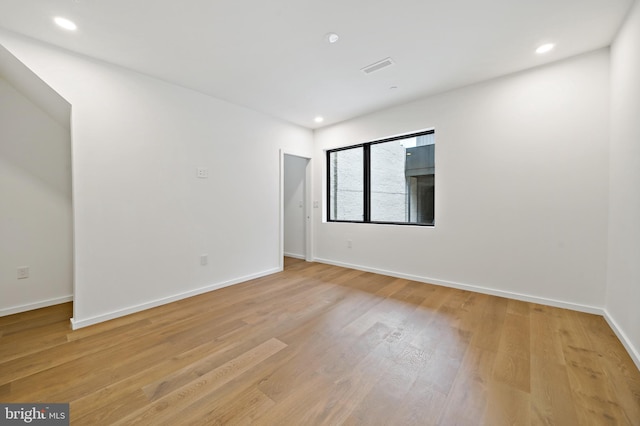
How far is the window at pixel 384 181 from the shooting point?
369 centimetres

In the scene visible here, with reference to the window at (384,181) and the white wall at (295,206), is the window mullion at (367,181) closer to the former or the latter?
the window at (384,181)

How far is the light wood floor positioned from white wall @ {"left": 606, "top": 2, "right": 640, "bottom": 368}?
0.27 metres

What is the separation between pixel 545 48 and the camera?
2.37m

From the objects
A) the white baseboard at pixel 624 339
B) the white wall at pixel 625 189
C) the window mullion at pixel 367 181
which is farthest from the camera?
the window mullion at pixel 367 181

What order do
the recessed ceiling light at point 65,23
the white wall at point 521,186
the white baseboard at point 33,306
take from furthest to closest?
1. the white baseboard at point 33,306
2. the white wall at point 521,186
3. the recessed ceiling light at point 65,23

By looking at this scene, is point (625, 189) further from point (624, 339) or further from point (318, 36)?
point (318, 36)

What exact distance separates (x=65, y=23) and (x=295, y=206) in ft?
12.9

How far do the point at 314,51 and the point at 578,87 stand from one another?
8.92 feet

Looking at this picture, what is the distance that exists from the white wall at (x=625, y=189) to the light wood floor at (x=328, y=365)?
273 millimetres

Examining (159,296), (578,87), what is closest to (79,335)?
(159,296)

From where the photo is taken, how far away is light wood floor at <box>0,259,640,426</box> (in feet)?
4.38

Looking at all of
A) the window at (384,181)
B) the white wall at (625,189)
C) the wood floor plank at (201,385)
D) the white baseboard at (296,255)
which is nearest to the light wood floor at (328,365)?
the wood floor plank at (201,385)

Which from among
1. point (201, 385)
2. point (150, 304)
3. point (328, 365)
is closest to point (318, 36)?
A: point (328, 365)

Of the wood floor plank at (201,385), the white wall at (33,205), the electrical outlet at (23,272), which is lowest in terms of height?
the wood floor plank at (201,385)
